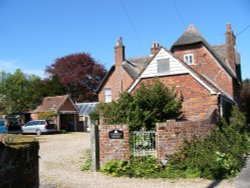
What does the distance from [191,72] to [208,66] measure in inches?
326

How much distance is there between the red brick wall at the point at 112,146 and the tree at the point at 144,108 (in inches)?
80.8

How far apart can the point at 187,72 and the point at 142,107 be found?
18.2 ft

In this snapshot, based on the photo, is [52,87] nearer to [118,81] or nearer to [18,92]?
[18,92]

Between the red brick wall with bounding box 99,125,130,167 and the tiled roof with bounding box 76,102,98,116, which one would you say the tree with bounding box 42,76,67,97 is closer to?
the tiled roof with bounding box 76,102,98,116

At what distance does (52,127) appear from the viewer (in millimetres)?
38062

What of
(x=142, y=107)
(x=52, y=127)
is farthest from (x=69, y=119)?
(x=142, y=107)

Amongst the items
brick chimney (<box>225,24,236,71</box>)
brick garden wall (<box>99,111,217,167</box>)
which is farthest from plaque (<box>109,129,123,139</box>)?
brick chimney (<box>225,24,236,71</box>)

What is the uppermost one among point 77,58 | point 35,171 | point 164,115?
point 77,58

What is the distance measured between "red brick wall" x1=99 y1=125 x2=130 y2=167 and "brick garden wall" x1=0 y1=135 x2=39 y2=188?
21.8ft

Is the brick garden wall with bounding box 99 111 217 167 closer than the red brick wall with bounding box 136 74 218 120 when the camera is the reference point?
Yes

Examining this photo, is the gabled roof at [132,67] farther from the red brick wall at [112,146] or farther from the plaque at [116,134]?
the plaque at [116,134]

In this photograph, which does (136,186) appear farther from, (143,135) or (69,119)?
(69,119)

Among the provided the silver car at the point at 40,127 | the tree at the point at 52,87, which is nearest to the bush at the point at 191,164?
the silver car at the point at 40,127

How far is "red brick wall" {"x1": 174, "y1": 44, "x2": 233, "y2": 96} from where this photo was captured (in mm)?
26906
